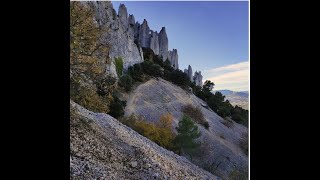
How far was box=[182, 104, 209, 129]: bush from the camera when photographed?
17.2 metres

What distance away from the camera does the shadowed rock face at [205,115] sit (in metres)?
13.9

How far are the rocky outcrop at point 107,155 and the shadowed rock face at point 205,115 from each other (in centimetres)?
712

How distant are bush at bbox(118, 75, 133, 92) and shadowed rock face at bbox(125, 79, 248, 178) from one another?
0.40m

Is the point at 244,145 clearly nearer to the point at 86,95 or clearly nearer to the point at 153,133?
the point at 153,133

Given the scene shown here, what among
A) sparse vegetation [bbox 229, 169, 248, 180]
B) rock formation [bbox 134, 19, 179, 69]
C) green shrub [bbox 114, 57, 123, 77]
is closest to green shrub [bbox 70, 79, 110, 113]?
sparse vegetation [bbox 229, 169, 248, 180]

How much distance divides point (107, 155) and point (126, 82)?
10.8 meters

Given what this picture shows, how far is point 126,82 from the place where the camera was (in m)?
15.9

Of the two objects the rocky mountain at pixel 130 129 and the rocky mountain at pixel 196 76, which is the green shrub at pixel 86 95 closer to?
the rocky mountain at pixel 130 129

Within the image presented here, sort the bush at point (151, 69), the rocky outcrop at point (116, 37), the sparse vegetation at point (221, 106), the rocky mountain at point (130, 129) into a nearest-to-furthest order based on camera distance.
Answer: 1. the rocky mountain at point (130, 129)
2. the rocky outcrop at point (116, 37)
3. the bush at point (151, 69)
4. the sparse vegetation at point (221, 106)

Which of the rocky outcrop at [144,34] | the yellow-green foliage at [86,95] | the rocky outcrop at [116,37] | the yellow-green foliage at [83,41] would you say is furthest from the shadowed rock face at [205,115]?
the yellow-green foliage at [83,41]

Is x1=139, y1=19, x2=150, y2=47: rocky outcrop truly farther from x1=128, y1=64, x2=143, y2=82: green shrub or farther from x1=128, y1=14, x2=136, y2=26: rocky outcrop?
x1=128, y1=64, x2=143, y2=82: green shrub
